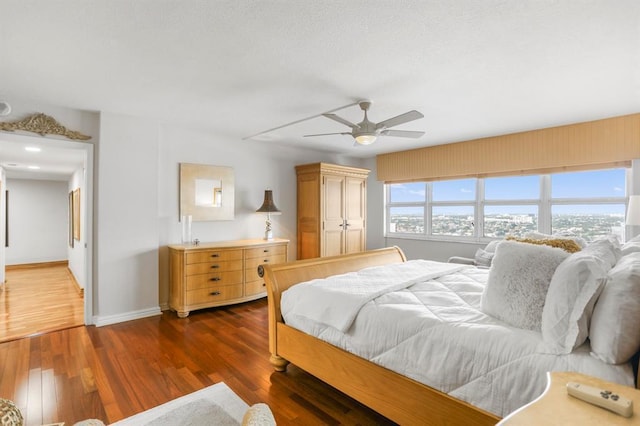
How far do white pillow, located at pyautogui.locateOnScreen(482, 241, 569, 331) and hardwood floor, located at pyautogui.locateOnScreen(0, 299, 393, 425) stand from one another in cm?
100

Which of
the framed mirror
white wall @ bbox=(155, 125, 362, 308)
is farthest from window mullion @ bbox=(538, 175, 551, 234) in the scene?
the framed mirror

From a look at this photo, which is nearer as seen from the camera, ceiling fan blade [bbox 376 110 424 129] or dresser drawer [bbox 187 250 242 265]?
ceiling fan blade [bbox 376 110 424 129]

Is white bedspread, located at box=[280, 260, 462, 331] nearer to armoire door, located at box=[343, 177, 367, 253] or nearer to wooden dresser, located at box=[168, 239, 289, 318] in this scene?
Answer: wooden dresser, located at box=[168, 239, 289, 318]

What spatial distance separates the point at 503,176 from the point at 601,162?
1123 millimetres

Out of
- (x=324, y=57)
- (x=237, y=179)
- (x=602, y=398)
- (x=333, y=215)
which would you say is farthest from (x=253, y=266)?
(x=602, y=398)

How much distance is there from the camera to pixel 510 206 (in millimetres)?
4773

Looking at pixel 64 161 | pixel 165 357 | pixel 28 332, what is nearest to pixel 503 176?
pixel 165 357

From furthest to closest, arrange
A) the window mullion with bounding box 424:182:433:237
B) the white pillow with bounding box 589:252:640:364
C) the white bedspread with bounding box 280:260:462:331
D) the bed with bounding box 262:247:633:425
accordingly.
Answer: the window mullion with bounding box 424:182:433:237, the white bedspread with bounding box 280:260:462:331, the bed with bounding box 262:247:633:425, the white pillow with bounding box 589:252:640:364

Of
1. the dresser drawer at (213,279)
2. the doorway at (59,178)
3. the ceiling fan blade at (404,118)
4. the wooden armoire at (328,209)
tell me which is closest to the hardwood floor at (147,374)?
the dresser drawer at (213,279)

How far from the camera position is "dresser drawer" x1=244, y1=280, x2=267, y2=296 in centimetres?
433

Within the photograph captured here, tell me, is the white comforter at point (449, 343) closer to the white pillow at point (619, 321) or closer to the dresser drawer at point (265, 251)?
the white pillow at point (619, 321)

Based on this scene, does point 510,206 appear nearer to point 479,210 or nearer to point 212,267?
point 479,210

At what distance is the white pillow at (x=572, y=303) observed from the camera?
4.22ft

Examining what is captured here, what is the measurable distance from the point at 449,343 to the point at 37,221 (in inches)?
372
